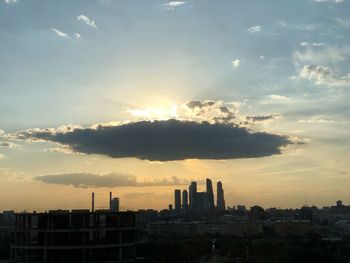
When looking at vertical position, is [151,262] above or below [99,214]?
below

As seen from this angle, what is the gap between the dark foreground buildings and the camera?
53375 mm

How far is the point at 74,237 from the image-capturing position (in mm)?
53906

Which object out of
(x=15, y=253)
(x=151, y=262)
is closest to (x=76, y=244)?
(x=15, y=253)

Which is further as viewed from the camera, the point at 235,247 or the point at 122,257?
the point at 235,247

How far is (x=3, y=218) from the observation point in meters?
155

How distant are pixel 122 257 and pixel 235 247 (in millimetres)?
44622

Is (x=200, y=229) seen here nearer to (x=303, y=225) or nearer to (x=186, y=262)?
(x=303, y=225)

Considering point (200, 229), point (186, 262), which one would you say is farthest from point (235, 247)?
point (200, 229)

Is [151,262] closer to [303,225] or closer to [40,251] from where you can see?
[40,251]

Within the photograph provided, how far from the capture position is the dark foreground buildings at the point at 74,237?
175ft

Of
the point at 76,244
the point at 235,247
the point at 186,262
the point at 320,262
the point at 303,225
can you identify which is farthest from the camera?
the point at 303,225

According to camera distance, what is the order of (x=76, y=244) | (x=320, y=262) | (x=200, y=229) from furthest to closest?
(x=200, y=229) < (x=320, y=262) < (x=76, y=244)

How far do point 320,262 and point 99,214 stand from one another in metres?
29.1

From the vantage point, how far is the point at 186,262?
78.6m
